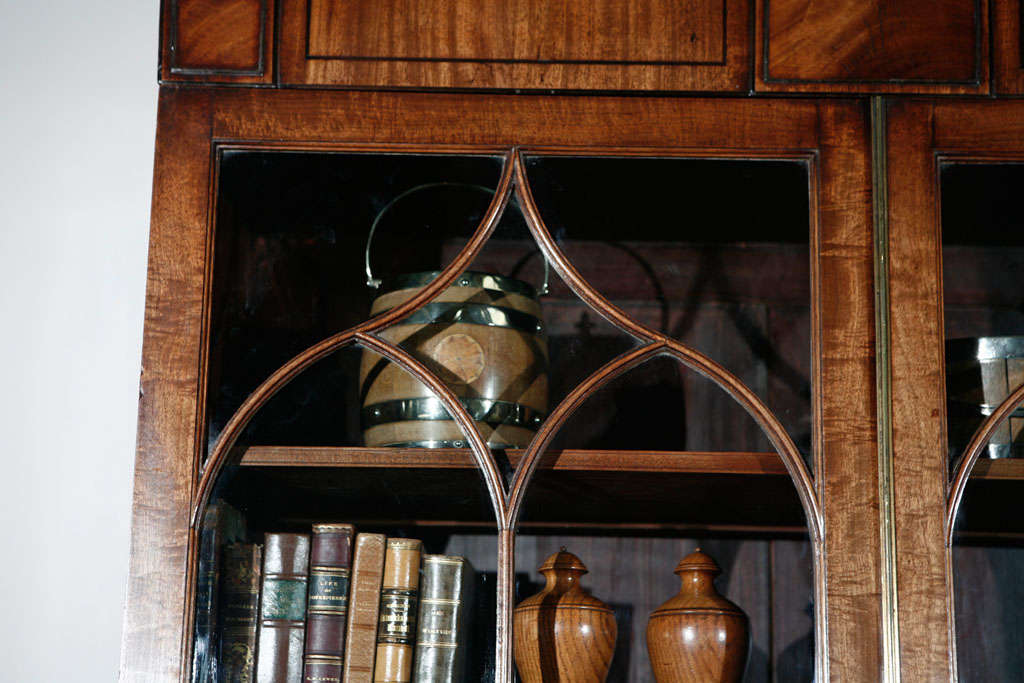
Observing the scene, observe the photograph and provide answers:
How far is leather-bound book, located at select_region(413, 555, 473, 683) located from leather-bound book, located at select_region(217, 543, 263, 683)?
4.7 inches

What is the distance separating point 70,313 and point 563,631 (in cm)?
60

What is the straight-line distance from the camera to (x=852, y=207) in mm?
898

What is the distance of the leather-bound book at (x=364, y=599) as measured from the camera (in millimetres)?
882

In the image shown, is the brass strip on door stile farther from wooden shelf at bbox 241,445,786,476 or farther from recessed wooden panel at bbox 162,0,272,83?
recessed wooden panel at bbox 162,0,272,83

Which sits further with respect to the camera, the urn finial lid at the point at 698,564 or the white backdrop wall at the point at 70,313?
the white backdrop wall at the point at 70,313

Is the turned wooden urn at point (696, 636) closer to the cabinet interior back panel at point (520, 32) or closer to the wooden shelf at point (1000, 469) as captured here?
the wooden shelf at point (1000, 469)

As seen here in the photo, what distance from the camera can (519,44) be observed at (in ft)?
3.00

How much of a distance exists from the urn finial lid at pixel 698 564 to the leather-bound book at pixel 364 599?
0.23m

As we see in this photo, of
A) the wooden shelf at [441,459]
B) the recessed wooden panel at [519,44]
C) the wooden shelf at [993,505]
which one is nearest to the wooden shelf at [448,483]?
the wooden shelf at [441,459]

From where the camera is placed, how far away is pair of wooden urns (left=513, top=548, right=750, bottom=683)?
0.87m

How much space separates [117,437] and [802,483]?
0.65 metres

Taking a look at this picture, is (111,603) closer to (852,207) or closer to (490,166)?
(490,166)

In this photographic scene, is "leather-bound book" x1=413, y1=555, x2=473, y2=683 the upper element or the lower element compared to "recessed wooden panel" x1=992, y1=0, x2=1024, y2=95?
lower

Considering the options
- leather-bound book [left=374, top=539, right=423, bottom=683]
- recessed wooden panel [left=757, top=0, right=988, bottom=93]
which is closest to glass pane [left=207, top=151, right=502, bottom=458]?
leather-bound book [left=374, top=539, right=423, bottom=683]
